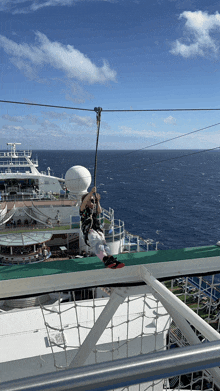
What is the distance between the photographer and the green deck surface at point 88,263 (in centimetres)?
407

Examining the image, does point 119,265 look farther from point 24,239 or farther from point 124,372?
point 24,239

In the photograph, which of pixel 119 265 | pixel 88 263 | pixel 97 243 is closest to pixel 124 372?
pixel 119 265

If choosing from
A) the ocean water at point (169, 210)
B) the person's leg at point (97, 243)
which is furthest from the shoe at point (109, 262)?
the ocean water at point (169, 210)

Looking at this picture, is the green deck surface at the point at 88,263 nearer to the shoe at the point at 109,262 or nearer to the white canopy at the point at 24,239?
the shoe at the point at 109,262

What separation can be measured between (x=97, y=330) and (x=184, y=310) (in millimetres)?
1720

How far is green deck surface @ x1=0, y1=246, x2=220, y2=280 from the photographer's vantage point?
160 inches

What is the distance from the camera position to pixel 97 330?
4.00 m

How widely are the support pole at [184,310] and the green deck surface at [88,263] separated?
539 mm

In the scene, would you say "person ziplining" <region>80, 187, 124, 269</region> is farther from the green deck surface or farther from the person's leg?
the green deck surface

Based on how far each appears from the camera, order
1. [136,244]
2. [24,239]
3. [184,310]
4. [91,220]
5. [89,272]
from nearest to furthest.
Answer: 1. [184,310]
2. [89,272]
3. [91,220]
4. [136,244]
5. [24,239]

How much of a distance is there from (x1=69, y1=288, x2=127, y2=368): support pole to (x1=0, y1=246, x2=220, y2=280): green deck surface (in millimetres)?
510

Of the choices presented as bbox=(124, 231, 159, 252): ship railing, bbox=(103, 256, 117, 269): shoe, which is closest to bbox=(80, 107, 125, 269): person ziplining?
bbox=(103, 256, 117, 269): shoe

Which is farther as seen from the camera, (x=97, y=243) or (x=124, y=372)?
(x=97, y=243)

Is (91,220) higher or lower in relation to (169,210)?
higher
